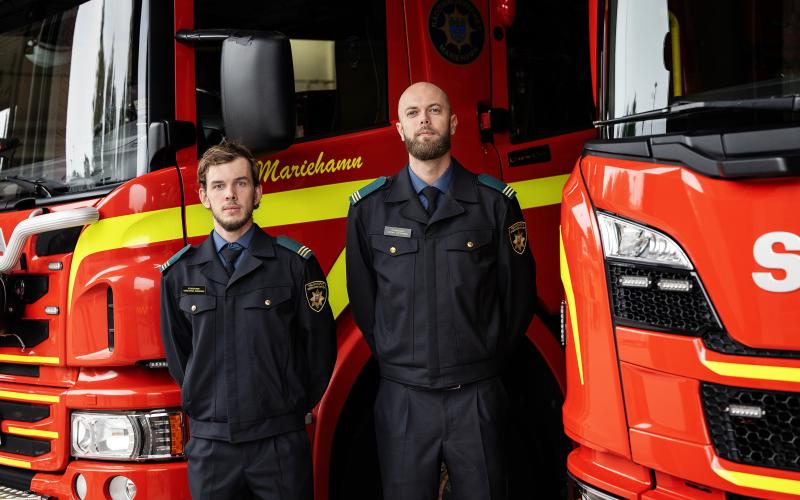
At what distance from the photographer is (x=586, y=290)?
2.42 metres

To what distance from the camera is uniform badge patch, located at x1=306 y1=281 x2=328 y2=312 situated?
2809 mm

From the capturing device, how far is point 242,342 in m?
2.72

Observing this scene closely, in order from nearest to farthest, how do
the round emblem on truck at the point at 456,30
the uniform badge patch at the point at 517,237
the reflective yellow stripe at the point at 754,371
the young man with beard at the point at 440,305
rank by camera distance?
the reflective yellow stripe at the point at 754,371
the young man with beard at the point at 440,305
the uniform badge patch at the point at 517,237
the round emblem on truck at the point at 456,30

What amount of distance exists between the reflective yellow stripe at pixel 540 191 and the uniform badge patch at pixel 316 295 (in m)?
1.19

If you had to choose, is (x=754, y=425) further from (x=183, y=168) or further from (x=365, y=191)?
(x=183, y=168)

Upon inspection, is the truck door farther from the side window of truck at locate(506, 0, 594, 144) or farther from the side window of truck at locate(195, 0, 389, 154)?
the side window of truck at locate(195, 0, 389, 154)

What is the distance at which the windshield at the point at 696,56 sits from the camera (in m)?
2.28

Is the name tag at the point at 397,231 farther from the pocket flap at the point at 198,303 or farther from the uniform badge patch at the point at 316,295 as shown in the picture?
the pocket flap at the point at 198,303

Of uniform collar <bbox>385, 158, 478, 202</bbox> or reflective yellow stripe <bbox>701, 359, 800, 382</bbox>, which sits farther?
uniform collar <bbox>385, 158, 478, 202</bbox>

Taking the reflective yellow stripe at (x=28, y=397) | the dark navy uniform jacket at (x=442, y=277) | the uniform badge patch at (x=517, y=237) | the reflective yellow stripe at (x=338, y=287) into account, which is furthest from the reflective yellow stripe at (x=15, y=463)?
the uniform badge patch at (x=517, y=237)

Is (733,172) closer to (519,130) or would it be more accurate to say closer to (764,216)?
(764,216)

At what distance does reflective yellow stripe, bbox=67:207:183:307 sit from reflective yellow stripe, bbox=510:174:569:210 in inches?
59.3

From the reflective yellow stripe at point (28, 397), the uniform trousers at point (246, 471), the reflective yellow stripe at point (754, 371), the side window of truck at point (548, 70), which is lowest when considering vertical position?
the uniform trousers at point (246, 471)

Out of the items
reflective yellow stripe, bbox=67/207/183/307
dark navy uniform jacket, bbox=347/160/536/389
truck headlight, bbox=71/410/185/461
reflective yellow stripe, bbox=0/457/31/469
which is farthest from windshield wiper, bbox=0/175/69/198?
dark navy uniform jacket, bbox=347/160/536/389
